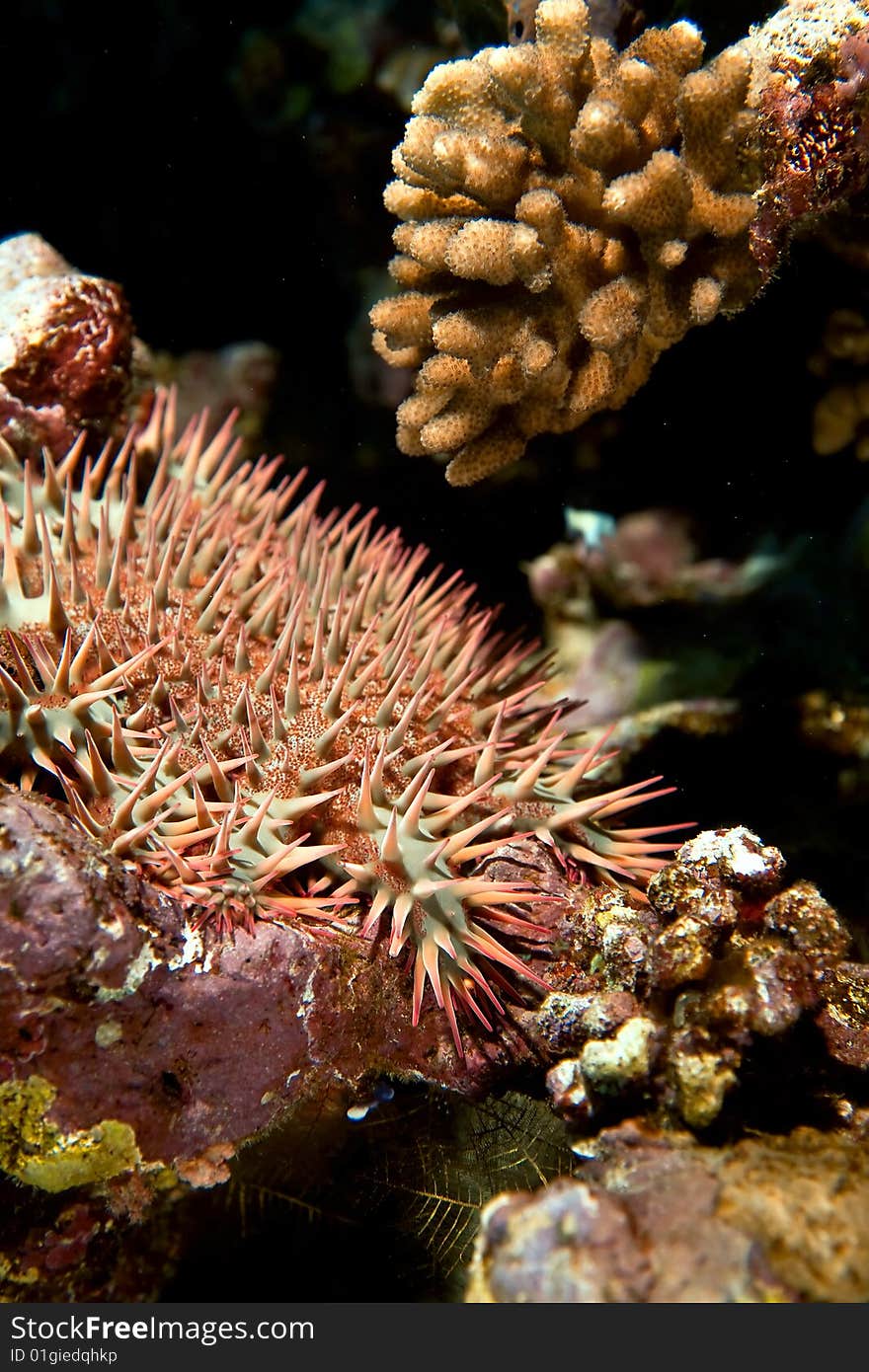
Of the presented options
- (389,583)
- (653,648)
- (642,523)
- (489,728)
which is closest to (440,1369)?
(489,728)

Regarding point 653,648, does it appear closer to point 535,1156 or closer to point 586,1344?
point 535,1156

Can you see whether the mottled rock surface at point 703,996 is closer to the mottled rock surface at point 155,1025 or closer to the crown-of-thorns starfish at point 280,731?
the crown-of-thorns starfish at point 280,731

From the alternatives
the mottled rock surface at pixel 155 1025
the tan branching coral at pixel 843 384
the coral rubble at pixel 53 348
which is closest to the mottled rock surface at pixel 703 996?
the mottled rock surface at pixel 155 1025

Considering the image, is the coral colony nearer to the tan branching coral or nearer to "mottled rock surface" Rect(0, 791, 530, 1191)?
the tan branching coral

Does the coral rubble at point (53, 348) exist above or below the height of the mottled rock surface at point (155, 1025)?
above

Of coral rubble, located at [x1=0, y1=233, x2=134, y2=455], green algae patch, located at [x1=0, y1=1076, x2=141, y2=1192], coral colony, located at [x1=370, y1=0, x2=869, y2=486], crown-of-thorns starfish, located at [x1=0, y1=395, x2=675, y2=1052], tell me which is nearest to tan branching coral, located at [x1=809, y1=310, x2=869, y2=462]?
coral colony, located at [x1=370, y1=0, x2=869, y2=486]

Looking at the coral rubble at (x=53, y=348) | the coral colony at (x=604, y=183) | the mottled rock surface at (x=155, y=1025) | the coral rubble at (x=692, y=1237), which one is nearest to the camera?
the coral rubble at (x=692, y=1237)

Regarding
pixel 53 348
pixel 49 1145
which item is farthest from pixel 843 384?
pixel 49 1145
